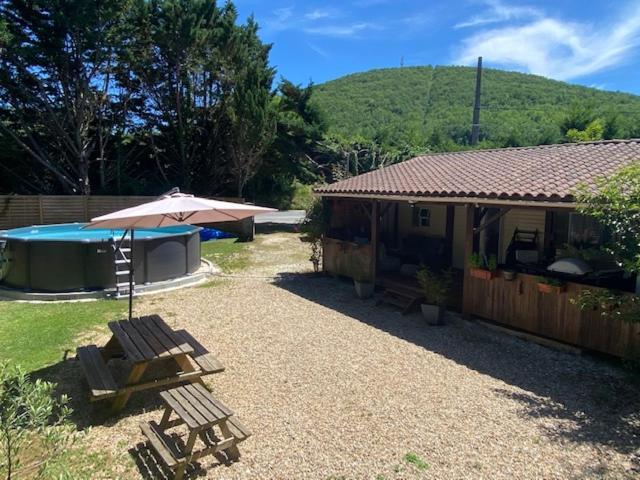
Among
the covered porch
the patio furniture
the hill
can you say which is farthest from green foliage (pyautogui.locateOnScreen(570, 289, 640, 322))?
the hill

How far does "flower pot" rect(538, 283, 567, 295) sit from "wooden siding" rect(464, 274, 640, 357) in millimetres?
73

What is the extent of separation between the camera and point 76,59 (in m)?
20.4

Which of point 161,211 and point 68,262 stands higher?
point 161,211

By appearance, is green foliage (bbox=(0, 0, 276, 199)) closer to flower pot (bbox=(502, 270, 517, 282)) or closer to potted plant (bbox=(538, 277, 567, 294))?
flower pot (bbox=(502, 270, 517, 282))

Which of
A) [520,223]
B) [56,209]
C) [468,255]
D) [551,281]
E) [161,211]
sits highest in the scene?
[161,211]

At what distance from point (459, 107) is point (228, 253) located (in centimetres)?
4862

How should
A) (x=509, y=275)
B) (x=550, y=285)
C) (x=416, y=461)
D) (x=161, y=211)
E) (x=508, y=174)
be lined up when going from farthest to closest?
(x=508, y=174)
(x=509, y=275)
(x=550, y=285)
(x=161, y=211)
(x=416, y=461)

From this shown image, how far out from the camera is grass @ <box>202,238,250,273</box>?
14.2 m

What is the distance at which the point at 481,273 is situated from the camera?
316 inches

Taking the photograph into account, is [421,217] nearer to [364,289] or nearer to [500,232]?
[500,232]

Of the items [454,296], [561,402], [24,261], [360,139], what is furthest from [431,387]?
[360,139]

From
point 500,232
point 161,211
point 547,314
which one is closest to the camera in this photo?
point 161,211

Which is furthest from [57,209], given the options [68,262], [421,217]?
[421,217]

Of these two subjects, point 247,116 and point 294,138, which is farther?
point 294,138
